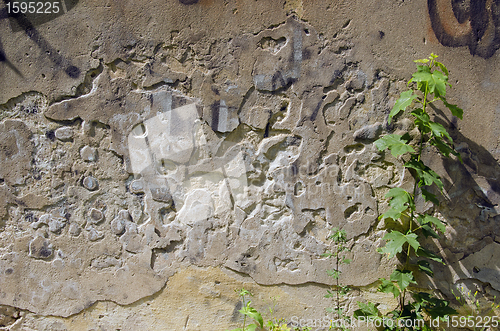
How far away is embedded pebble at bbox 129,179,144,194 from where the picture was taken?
82.2 inches

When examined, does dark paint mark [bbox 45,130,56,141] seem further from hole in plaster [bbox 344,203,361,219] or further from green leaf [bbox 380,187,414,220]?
green leaf [bbox 380,187,414,220]

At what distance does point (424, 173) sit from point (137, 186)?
177 cm

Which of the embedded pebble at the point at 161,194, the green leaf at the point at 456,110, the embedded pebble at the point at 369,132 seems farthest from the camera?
the embedded pebble at the point at 161,194

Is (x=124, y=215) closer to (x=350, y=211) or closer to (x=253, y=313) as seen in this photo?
(x=253, y=313)

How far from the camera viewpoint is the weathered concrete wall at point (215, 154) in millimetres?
1918

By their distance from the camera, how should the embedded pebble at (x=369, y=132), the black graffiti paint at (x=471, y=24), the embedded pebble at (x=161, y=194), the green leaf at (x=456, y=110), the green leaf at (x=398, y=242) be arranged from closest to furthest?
the green leaf at (x=398, y=242)
the green leaf at (x=456, y=110)
the black graffiti paint at (x=471, y=24)
the embedded pebble at (x=369, y=132)
the embedded pebble at (x=161, y=194)

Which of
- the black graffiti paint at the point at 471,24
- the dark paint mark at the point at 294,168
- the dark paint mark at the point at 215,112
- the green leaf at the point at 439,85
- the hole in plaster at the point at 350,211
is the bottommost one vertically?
the hole in plaster at the point at 350,211

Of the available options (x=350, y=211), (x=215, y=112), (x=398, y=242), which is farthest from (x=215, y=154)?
(x=398, y=242)

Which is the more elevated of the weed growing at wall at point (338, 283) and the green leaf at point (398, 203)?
the green leaf at point (398, 203)

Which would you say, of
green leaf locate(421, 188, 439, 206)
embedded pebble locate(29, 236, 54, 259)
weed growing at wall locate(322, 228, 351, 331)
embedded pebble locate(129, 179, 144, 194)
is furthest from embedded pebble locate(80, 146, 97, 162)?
green leaf locate(421, 188, 439, 206)

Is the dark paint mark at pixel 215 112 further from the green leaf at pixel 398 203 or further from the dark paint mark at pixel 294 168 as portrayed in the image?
the green leaf at pixel 398 203

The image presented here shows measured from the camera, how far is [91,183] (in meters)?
2.12

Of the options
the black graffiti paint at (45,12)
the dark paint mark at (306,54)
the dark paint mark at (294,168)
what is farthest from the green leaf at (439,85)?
the black graffiti paint at (45,12)

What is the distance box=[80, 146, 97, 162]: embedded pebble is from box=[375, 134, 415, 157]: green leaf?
181 cm
